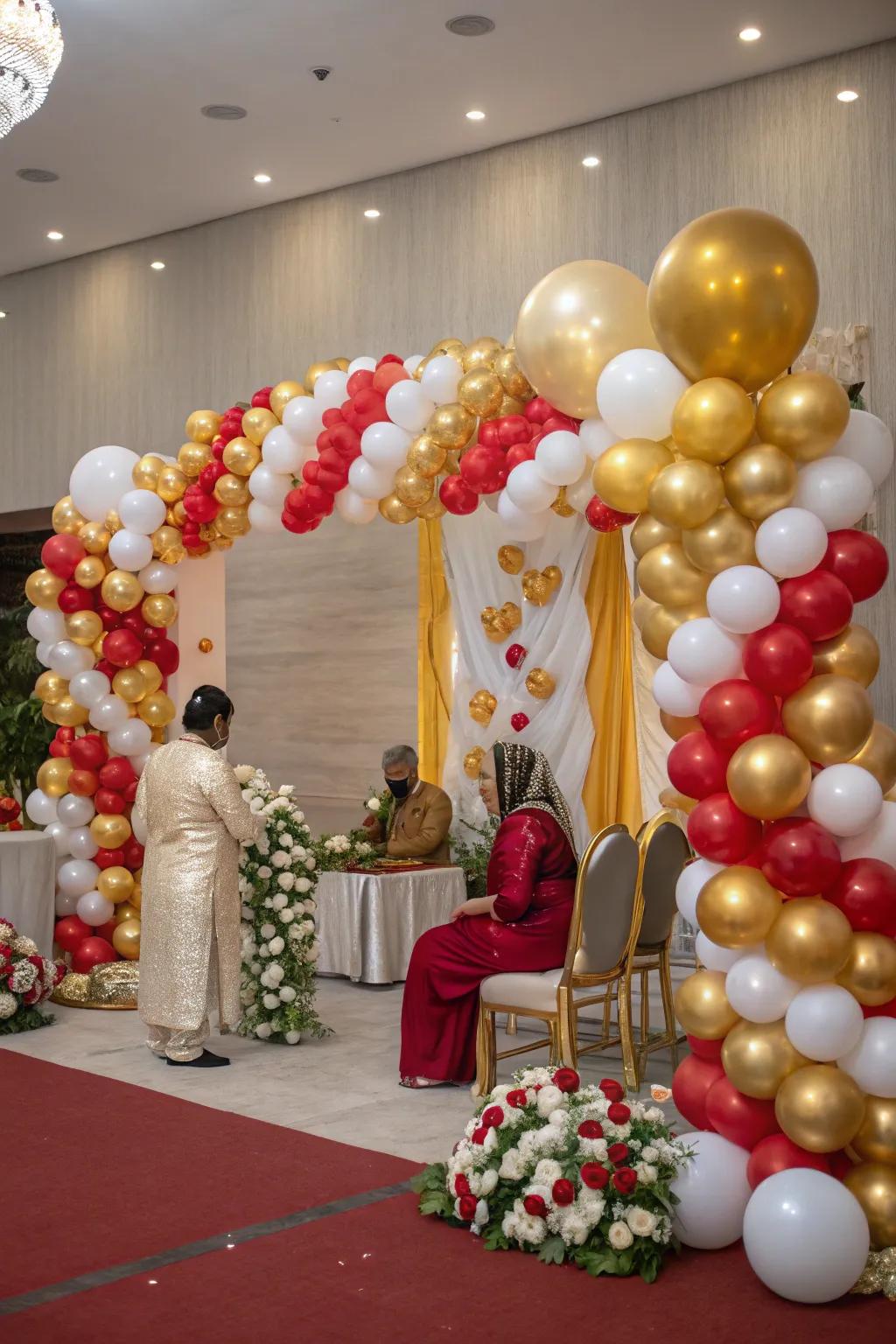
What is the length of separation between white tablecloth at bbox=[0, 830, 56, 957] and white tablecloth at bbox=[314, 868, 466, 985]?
1.54 m

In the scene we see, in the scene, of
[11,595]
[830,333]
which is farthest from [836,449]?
[11,595]

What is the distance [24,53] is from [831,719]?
4262 mm

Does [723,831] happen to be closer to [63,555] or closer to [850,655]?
[850,655]

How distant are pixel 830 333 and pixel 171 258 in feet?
19.1

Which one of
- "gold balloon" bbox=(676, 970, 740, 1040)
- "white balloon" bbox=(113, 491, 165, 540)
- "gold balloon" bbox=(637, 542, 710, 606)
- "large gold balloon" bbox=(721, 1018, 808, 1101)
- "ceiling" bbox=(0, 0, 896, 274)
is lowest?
"large gold balloon" bbox=(721, 1018, 808, 1101)

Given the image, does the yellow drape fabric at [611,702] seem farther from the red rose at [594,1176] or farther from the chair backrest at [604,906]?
the red rose at [594,1176]

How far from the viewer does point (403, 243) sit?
10.2m

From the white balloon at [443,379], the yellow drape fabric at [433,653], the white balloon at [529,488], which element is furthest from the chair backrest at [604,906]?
the yellow drape fabric at [433,653]

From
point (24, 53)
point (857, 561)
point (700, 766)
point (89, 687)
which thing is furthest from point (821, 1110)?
point (89, 687)

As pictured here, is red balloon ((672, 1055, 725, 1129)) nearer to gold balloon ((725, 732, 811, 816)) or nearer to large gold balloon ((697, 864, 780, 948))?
large gold balloon ((697, 864, 780, 948))

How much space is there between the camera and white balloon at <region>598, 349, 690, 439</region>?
15.2 ft

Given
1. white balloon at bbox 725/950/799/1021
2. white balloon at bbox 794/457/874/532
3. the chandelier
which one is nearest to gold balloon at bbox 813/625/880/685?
white balloon at bbox 794/457/874/532

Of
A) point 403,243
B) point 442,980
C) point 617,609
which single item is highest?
point 403,243

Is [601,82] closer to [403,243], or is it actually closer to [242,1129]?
[403,243]
